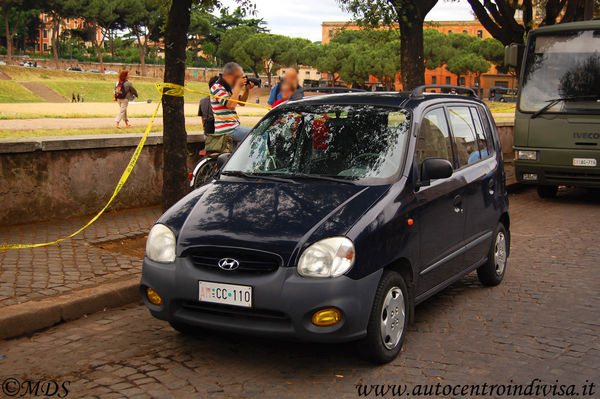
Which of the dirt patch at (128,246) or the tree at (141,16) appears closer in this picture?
the dirt patch at (128,246)

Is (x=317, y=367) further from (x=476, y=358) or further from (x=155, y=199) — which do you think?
(x=155, y=199)

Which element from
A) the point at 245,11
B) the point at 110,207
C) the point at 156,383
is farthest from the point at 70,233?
the point at 156,383

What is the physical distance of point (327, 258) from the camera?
4.37 meters

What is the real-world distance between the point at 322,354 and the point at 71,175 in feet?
17.4

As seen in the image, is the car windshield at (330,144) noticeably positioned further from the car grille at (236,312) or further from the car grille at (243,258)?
the car grille at (236,312)

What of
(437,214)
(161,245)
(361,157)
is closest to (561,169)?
(437,214)

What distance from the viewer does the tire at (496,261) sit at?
6.81m

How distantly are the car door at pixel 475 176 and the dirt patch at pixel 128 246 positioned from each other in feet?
10.9

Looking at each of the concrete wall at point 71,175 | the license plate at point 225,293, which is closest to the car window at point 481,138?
A: the license plate at point 225,293

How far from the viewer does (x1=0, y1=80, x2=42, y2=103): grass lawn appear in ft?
193

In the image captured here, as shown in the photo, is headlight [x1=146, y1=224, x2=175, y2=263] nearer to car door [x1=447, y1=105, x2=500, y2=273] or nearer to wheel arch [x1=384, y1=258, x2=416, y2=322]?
wheel arch [x1=384, y1=258, x2=416, y2=322]

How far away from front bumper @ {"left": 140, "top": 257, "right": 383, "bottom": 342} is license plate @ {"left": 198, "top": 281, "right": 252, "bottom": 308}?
3cm

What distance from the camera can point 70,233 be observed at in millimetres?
8438

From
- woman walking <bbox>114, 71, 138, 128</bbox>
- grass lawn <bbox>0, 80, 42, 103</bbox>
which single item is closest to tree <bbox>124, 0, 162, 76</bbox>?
grass lawn <bbox>0, 80, 42, 103</bbox>
